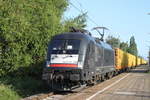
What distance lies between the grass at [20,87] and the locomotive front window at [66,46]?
2738 millimetres

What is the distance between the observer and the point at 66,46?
16.2 metres

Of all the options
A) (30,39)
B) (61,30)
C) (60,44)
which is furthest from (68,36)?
(61,30)

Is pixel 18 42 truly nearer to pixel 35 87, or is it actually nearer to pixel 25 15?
pixel 25 15

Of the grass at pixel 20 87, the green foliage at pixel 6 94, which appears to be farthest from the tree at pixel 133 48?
the green foliage at pixel 6 94

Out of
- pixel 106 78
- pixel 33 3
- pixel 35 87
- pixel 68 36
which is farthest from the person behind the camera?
pixel 106 78

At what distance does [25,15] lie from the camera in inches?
723

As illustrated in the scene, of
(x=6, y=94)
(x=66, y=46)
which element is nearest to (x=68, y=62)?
(x=66, y=46)

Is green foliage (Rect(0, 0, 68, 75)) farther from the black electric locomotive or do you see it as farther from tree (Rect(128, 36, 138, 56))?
tree (Rect(128, 36, 138, 56))

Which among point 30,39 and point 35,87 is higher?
point 30,39

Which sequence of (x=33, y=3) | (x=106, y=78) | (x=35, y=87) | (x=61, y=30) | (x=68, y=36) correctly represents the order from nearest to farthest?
(x=68, y=36)
(x=35, y=87)
(x=33, y=3)
(x=61, y=30)
(x=106, y=78)

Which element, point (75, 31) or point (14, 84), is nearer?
point (14, 84)

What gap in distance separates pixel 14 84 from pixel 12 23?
138 inches

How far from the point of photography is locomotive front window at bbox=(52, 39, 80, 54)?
52.5ft

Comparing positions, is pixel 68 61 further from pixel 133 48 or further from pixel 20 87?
pixel 133 48
